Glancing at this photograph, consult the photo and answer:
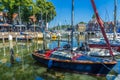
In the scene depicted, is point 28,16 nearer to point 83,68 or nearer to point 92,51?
point 92,51

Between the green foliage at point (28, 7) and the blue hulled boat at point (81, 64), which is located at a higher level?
the green foliage at point (28, 7)

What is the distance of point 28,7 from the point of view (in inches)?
3374

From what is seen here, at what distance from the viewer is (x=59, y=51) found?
28344 mm

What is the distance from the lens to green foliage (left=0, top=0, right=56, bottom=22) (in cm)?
7888

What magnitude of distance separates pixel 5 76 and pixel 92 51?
13.5m

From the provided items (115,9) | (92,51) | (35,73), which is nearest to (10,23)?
(115,9)

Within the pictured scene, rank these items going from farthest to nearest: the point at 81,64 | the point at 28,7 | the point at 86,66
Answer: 1. the point at 28,7
2. the point at 81,64
3. the point at 86,66

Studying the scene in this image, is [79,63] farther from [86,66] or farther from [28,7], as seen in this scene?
[28,7]

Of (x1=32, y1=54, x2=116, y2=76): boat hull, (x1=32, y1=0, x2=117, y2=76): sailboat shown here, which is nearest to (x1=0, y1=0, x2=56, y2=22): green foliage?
(x1=32, y1=0, x2=117, y2=76): sailboat

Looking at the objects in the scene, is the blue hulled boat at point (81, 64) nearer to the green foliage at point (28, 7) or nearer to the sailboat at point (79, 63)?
the sailboat at point (79, 63)

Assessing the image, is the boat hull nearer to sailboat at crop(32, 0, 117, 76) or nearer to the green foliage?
sailboat at crop(32, 0, 117, 76)

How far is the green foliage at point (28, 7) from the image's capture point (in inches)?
3105

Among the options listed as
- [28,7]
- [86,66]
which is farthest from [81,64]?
[28,7]

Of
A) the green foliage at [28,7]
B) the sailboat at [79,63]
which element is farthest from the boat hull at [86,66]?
the green foliage at [28,7]
